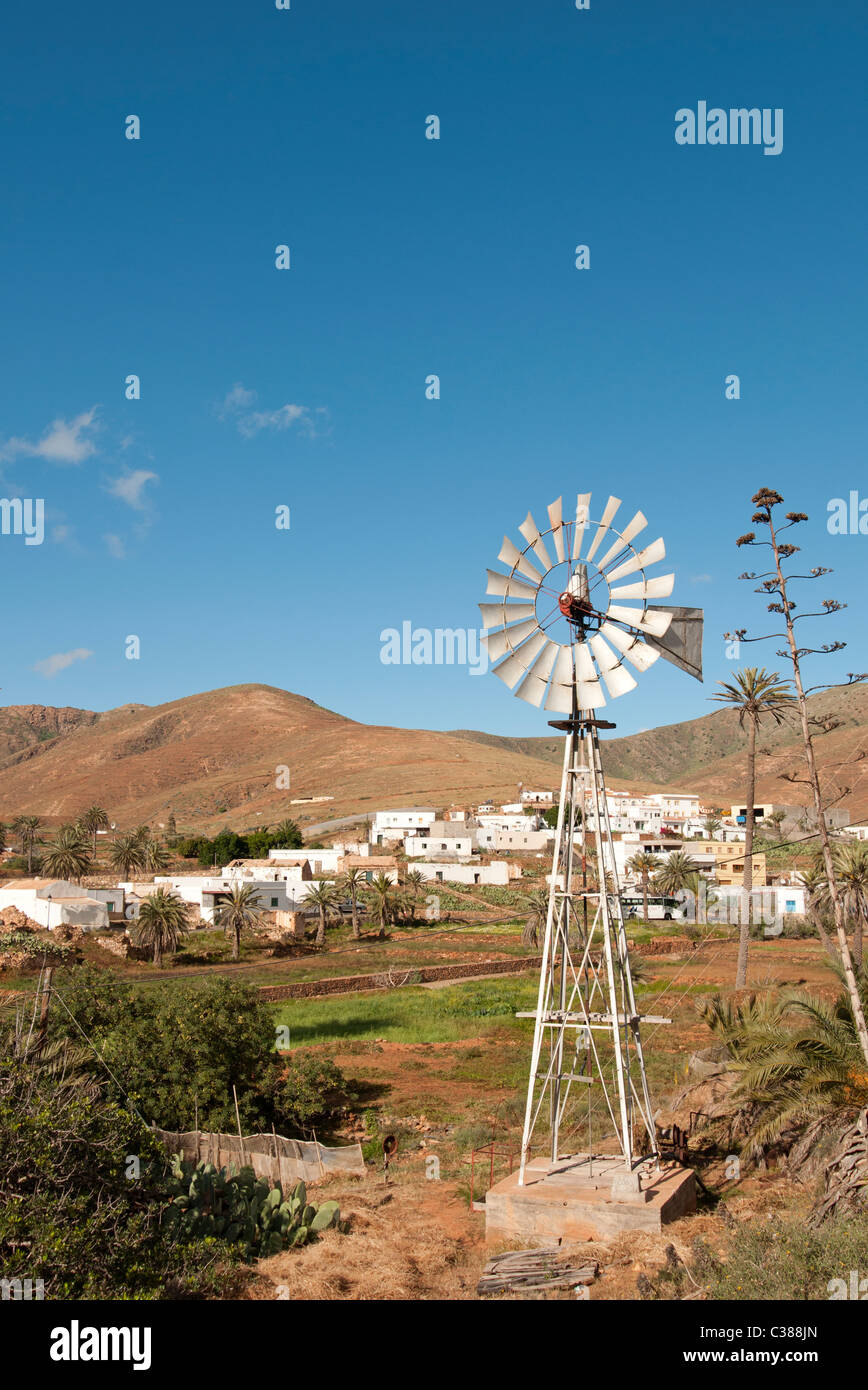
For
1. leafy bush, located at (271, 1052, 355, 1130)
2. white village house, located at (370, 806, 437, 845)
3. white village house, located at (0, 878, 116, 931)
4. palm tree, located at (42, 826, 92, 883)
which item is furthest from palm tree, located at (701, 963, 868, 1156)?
white village house, located at (370, 806, 437, 845)

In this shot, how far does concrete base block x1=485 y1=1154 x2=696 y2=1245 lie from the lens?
13.5 meters

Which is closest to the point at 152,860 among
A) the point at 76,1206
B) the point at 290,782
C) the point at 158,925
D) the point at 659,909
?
the point at 158,925

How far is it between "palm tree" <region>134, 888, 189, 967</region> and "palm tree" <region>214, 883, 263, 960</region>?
14.2 ft

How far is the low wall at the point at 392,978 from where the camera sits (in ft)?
140

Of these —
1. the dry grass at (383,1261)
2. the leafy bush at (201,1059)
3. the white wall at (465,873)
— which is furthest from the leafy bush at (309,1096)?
the white wall at (465,873)

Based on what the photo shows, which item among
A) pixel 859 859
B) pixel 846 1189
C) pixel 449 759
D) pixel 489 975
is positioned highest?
pixel 449 759

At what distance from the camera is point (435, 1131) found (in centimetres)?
2245

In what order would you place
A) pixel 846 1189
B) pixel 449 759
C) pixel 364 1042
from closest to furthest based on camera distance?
pixel 846 1189 < pixel 364 1042 < pixel 449 759

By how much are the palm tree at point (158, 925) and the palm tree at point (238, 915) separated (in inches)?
171

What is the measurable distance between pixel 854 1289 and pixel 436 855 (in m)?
79.6

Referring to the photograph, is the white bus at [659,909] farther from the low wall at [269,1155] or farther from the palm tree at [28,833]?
the low wall at [269,1155]

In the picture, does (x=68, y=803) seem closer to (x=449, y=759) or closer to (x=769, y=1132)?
(x=449, y=759)

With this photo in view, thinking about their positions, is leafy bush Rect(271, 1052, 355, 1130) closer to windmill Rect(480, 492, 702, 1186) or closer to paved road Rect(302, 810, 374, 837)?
windmill Rect(480, 492, 702, 1186)

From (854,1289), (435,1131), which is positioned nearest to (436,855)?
(435,1131)
